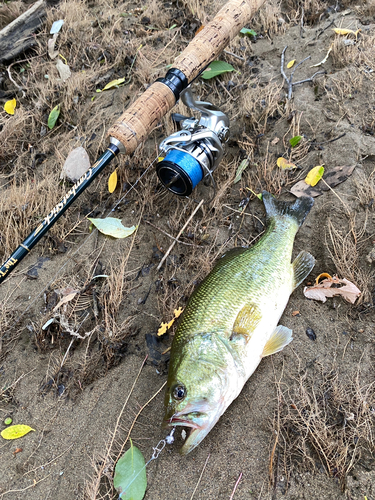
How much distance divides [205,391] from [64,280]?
5.28 ft

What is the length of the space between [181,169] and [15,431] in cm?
219

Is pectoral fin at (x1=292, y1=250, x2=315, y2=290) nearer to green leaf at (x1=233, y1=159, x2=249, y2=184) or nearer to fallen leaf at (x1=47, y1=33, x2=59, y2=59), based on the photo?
green leaf at (x1=233, y1=159, x2=249, y2=184)

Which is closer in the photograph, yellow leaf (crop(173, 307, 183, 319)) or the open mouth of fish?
the open mouth of fish

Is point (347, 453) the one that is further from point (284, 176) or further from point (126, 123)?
point (126, 123)

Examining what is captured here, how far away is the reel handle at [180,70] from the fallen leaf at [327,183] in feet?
4.32

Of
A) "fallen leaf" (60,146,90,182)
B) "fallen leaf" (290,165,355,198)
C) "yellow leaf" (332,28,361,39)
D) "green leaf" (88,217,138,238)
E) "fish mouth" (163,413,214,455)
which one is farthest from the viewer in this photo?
"yellow leaf" (332,28,361,39)

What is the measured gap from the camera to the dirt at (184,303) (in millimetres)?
2256

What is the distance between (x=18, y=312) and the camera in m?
3.04

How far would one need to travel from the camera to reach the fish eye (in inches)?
85.3

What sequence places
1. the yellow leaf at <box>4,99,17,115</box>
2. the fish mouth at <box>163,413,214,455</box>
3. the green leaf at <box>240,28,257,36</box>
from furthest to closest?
the green leaf at <box>240,28,257,36</box> < the yellow leaf at <box>4,99,17,115</box> < the fish mouth at <box>163,413,214,455</box>

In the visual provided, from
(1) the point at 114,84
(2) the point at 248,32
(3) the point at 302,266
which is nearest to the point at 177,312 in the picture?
(3) the point at 302,266

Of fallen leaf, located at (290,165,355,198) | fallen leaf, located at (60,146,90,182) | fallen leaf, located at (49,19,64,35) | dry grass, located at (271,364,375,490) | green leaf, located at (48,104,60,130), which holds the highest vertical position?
fallen leaf, located at (49,19,64,35)

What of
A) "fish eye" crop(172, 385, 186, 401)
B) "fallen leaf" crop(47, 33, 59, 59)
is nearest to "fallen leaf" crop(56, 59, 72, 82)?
"fallen leaf" crop(47, 33, 59, 59)

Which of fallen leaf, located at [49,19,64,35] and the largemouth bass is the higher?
fallen leaf, located at [49,19,64,35]
